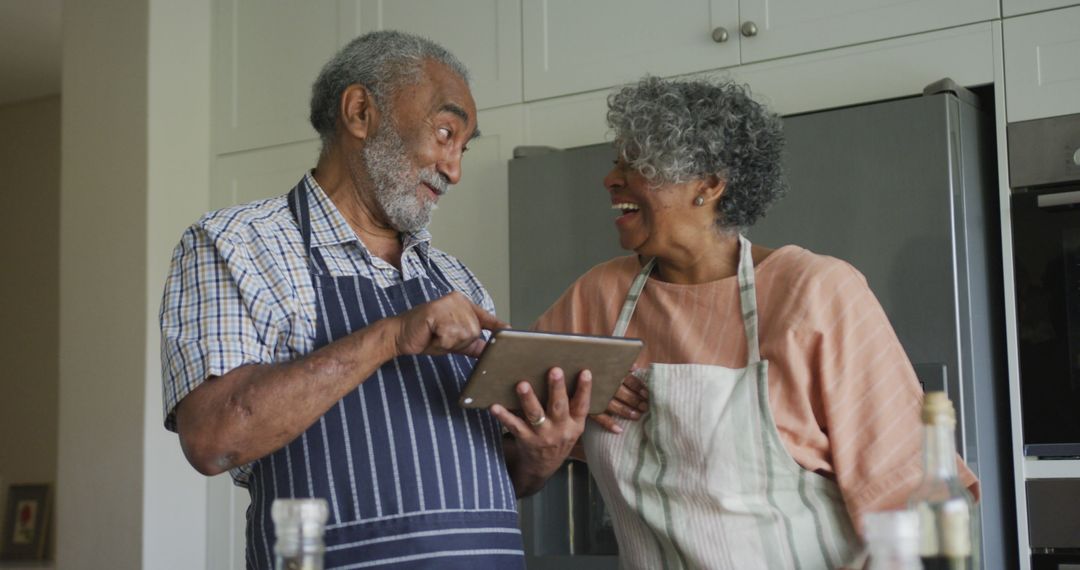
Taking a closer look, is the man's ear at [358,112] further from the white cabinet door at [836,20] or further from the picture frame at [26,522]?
the picture frame at [26,522]

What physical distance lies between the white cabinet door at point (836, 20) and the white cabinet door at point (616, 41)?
0.04 m

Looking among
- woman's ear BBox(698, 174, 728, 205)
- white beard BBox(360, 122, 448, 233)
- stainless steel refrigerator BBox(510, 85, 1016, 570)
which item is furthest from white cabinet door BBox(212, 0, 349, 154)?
woman's ear BBox(698, 174, 728, 205)

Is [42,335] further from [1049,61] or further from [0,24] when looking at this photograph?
[1049,61]

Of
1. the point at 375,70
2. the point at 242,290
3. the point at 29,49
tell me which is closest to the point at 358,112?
the point at 375,70

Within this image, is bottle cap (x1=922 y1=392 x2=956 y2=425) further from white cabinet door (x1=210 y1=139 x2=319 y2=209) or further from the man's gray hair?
white cabinet door (x1=210 y1=139 x2=319 y2=209)

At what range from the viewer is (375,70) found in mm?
1560

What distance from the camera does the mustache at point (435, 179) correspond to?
153 centimetres

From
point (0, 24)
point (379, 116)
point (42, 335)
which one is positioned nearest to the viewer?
point (379, 116)

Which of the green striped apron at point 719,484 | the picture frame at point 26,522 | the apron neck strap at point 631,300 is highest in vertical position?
the apron neck strap at point 631,300

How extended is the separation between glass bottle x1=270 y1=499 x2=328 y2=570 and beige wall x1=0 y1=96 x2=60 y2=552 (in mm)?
4049

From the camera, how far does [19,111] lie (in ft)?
15.4

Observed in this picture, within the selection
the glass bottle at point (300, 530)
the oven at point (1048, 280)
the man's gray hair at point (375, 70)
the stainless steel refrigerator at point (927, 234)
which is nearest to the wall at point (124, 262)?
the stainless steel refrigerator at point (927, 234)

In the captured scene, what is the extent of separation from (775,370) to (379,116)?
1.95 feet

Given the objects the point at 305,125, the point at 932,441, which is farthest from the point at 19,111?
the point at 932,441
